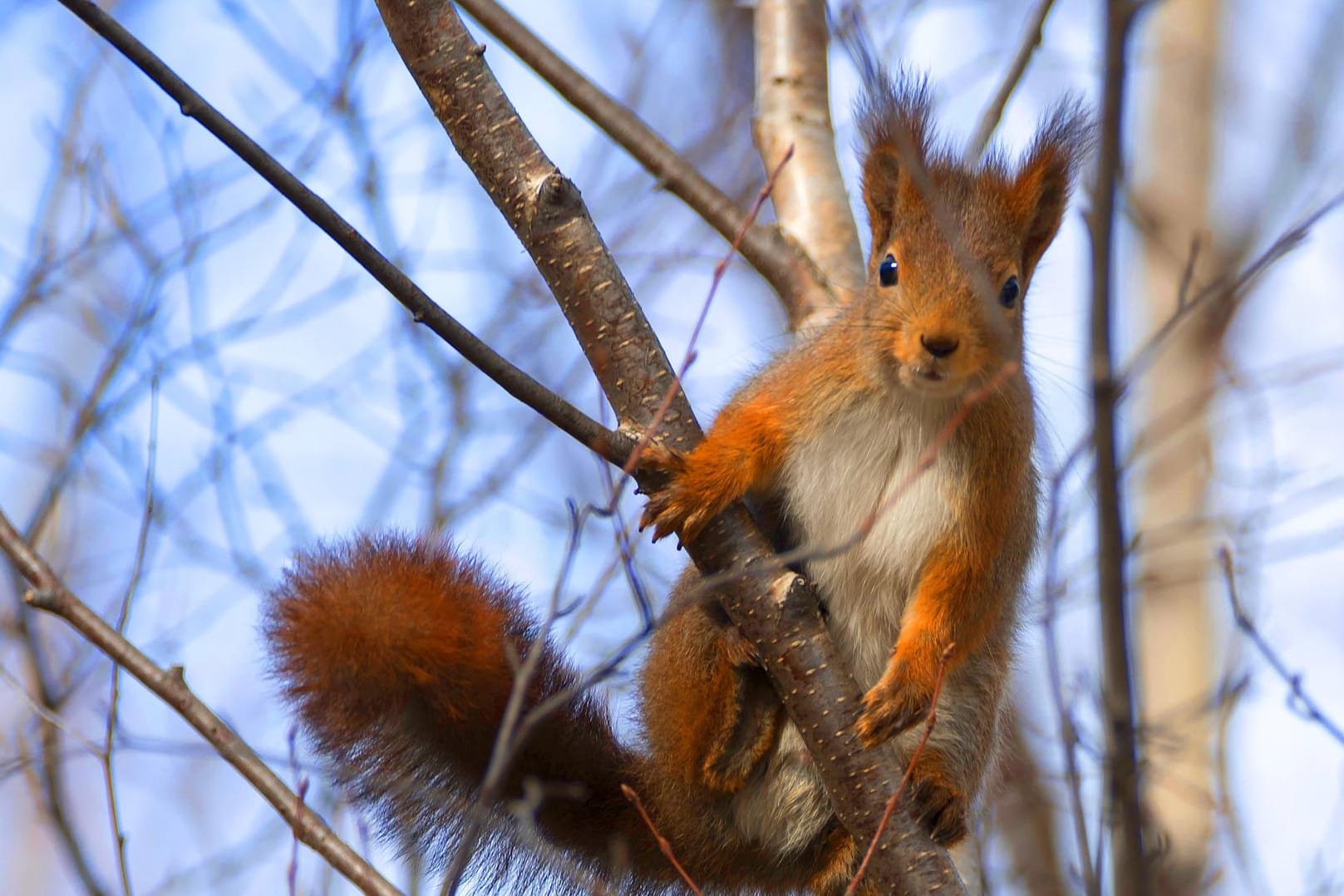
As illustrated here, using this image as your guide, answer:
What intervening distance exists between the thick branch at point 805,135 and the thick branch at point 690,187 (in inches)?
5.5

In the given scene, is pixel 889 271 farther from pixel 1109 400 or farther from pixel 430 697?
pixel 1109 400

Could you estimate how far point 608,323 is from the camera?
2533 millimetres

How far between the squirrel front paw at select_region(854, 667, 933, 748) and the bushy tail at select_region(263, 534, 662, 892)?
625 millimetres

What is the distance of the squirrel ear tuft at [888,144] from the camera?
10.4 feet

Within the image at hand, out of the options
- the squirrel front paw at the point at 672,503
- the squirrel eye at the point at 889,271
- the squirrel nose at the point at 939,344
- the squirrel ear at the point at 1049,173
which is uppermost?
the squirrel ear at the point at 1049,173

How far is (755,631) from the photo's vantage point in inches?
100

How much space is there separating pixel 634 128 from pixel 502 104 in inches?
52.8

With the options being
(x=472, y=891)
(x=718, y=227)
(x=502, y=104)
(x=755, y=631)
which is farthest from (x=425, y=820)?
(x=718, y=227)

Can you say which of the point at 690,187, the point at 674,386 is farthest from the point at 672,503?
the point at 690,187

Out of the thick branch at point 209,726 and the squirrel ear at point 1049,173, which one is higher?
the squirrel ear at point 1049,173

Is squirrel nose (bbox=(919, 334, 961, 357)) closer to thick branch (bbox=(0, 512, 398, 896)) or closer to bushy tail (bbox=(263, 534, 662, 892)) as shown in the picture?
bushy tail (bbox=(263, 534, 662, 892))

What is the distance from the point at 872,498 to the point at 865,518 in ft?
0.19

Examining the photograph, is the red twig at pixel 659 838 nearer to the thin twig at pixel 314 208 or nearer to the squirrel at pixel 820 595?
the squirrel at pixel 820 595

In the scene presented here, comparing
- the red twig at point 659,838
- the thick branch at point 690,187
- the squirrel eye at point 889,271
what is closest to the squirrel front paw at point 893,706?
the red twig at point 659,838
